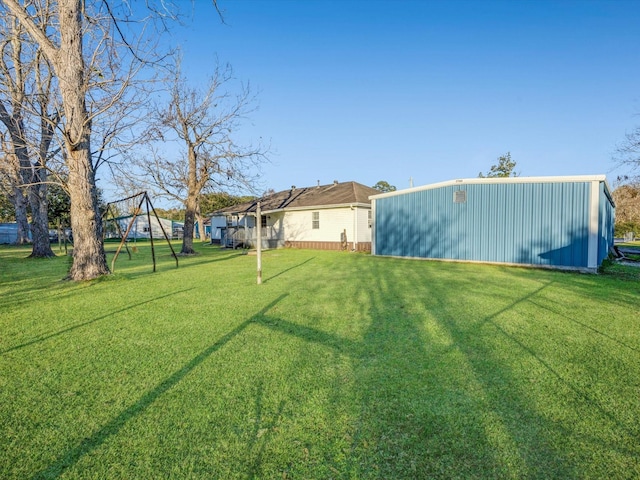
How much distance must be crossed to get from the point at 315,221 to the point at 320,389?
17.7 m

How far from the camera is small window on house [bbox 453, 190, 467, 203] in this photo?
1273 cm

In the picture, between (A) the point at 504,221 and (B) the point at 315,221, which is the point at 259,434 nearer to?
(A) the point at 504,221

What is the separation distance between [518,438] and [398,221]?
13.0 metres

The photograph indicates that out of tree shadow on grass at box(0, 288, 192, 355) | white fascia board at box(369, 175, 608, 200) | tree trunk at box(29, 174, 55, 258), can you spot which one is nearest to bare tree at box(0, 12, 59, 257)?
tree trunk at box(29, 174, 55, 258)

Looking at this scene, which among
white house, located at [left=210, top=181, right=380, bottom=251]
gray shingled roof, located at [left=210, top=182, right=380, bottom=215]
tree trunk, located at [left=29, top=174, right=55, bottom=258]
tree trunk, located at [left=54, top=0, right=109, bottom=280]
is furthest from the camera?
gray shingled roof, located at [left=210, top=182, right=380, bottom=215]

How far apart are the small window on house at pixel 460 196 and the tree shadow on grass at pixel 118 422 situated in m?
11.4

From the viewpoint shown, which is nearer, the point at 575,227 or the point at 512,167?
the point at 575,227

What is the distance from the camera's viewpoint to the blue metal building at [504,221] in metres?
10.4

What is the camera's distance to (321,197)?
21.4 m

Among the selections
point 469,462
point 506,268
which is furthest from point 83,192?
point 506,268

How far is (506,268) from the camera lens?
1122cm

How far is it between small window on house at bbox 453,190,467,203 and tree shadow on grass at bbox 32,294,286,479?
11402 millimetres

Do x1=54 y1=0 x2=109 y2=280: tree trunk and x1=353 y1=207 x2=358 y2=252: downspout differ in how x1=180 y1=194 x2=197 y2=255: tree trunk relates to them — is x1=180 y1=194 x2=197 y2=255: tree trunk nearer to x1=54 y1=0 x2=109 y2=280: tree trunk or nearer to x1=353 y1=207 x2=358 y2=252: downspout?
x1=353 y1=207 x2=358 y2=252: downspout

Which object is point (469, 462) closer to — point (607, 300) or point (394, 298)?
point (394, 298)
